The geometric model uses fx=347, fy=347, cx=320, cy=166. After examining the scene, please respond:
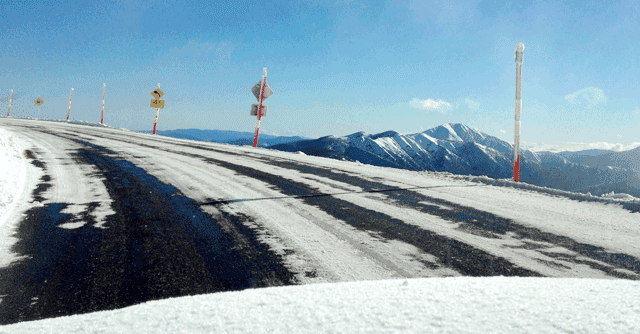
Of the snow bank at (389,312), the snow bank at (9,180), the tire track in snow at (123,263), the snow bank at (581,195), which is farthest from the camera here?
the snow bank at (581,195)

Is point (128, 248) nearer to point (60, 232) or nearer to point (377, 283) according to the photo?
point (60, 232)

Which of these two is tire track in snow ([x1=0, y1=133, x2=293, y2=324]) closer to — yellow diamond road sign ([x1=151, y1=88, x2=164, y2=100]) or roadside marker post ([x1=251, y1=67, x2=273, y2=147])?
roadside marker post ([x1=251, y1=67, x2=273, y2=147])

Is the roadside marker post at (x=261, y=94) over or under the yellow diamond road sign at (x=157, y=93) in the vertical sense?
under

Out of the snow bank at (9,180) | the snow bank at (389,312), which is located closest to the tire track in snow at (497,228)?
the snow bank at (389,312)

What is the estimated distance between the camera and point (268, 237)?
9.23 feet

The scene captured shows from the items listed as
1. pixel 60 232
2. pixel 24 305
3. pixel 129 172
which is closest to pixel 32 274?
pixel 24 305

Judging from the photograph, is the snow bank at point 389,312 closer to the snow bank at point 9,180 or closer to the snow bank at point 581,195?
the snow bank at point 9,180

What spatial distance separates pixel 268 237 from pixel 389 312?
69.3 inches

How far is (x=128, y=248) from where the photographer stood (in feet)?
8.45

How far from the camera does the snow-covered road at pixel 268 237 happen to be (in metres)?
2.07

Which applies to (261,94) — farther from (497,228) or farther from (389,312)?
(389,312)

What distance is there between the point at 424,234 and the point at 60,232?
3.09 metres

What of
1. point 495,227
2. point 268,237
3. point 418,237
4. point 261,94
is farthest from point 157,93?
point 495,227

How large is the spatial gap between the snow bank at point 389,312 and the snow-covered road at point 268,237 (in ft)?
2.02
